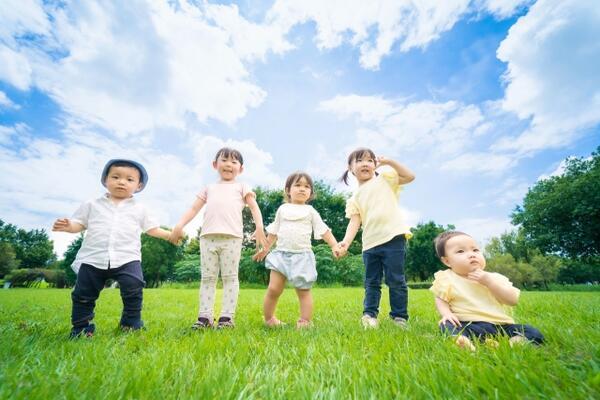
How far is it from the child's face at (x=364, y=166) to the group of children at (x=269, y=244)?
1 centimetres

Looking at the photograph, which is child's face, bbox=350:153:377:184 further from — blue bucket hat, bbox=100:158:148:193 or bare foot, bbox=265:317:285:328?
blue bucket hat, bbox=100:158:148:193

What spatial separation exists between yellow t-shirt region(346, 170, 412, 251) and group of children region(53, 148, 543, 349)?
12 millimetres

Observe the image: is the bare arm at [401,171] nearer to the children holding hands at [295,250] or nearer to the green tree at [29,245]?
the children holding hands at [295,250]

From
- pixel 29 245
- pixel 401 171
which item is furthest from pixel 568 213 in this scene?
pixel 29 245

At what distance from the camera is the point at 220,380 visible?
4.80 feet

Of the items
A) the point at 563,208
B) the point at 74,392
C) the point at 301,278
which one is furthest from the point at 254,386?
the point at 563,208

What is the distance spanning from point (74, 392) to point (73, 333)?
2.11m

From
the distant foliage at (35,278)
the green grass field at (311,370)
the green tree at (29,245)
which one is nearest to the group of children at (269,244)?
the green grass field at (311,370)

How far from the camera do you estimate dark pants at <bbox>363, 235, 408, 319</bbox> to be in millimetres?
3471

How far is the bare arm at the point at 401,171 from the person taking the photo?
3512mm

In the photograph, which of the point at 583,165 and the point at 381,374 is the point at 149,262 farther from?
the point at 583,165

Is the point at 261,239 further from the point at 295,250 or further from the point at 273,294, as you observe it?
the point at 273,294

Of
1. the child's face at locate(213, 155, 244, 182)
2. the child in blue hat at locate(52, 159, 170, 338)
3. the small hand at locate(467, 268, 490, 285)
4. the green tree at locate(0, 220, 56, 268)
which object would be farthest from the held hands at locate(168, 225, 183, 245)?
the green tree at locate(0, 220, 56, 268)

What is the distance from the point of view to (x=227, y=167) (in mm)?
3945
